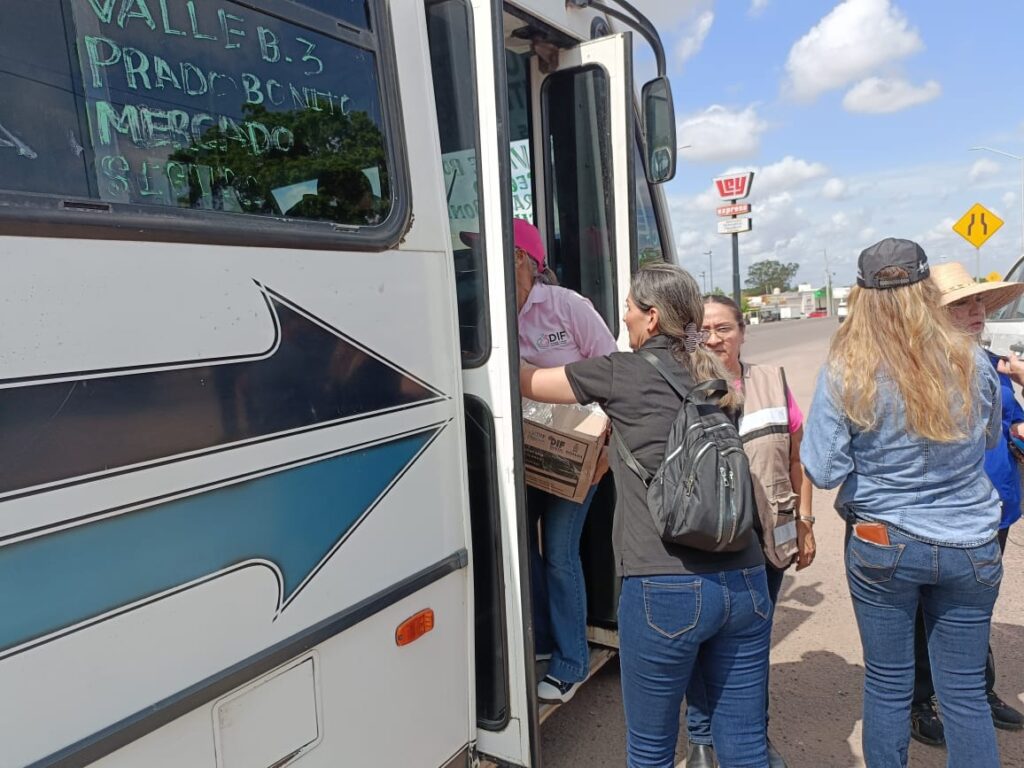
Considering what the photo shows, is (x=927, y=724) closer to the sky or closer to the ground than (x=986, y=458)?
closer to the ground

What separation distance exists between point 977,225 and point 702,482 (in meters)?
16.3

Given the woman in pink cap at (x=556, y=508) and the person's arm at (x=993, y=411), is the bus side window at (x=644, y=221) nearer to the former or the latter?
the woman in pink cap at (x=556, y=508)

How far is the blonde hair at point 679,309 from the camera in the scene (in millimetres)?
2234

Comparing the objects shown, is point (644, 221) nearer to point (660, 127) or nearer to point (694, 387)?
point (660, 127)

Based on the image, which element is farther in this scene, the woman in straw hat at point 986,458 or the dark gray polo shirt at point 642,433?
the woman in straw hat at point 986,458

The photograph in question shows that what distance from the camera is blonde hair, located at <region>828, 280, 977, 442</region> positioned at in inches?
86.7

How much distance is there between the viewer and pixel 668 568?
215 cm

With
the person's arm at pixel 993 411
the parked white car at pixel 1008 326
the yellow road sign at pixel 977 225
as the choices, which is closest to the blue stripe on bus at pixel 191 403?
the person's arm at pixel 993 411

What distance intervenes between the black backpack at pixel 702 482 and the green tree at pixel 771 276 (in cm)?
11361

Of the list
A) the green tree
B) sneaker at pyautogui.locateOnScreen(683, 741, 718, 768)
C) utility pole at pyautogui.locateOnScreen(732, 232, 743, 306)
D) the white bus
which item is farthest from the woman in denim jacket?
the green tree

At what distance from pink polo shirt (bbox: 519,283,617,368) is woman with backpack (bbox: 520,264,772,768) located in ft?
2.10

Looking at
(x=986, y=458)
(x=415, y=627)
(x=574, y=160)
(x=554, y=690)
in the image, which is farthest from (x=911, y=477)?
(x=574, y=160)

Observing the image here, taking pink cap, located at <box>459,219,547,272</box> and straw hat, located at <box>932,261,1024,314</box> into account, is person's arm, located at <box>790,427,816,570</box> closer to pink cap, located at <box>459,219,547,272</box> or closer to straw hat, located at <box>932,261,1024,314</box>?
straw hat, located at <box>932,261,1024,314</box>

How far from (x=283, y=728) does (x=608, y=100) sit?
2.55 m
